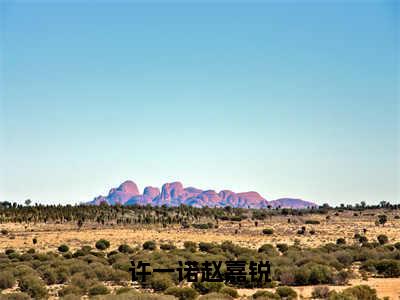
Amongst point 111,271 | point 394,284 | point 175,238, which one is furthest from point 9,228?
point 394,284

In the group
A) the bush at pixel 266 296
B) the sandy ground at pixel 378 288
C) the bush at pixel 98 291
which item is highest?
the bush at pixel 266 296

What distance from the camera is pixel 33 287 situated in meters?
26.8

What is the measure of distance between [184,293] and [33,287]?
8089 millimetres

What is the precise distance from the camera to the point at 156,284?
2789 centimetres

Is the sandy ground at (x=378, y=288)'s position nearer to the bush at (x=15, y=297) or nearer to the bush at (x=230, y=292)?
the bush at (x=230, y=292)

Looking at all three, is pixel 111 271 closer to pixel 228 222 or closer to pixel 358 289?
pixel 358 289

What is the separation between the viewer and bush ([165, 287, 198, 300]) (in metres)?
23.9

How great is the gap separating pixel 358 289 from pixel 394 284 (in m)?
7.50

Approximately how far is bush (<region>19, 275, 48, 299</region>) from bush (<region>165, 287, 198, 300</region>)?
6.63 meters

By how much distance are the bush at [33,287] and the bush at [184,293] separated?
663cm

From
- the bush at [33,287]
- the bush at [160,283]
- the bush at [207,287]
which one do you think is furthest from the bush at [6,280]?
the bush at [207,287]

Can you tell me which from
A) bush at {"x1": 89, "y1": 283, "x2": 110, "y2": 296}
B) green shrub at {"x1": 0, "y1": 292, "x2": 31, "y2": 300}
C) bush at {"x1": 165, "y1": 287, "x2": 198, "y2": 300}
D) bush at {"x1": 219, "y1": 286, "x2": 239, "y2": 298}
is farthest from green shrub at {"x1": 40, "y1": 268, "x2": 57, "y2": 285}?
bush at {"x1": 219, "y1": 286, "x2": 239, "y2": 298}

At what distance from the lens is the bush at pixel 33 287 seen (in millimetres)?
26425

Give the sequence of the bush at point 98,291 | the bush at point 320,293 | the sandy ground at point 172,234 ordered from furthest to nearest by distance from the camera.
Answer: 1. the sandy ground at point 172,234
2. the bush at point 98,291
3. the bush at point 320,293
